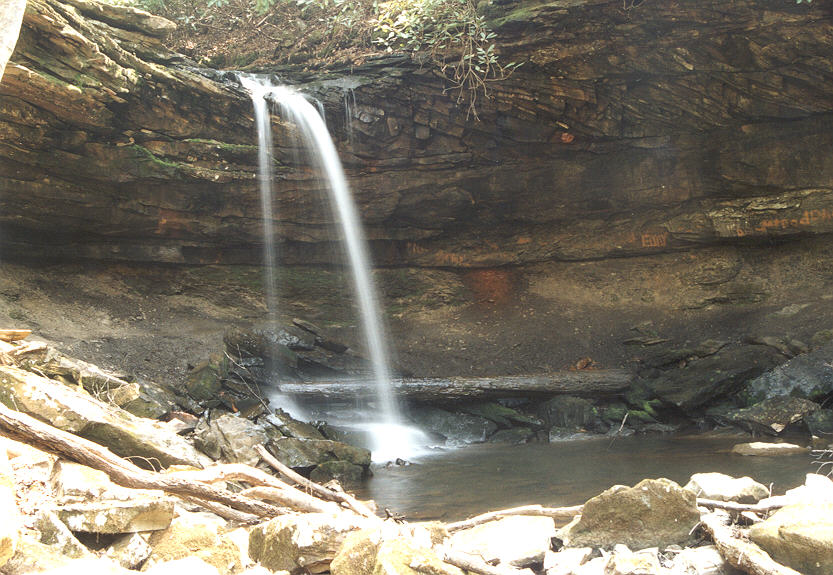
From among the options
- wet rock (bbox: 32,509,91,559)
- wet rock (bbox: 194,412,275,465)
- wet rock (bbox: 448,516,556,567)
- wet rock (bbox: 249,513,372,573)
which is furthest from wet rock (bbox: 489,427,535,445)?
wet rock (bbox: 32,509,91,559)

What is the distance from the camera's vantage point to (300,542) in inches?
125

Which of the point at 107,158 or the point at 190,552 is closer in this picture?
the point at 190,552

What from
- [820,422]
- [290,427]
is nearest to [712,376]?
[820,422]

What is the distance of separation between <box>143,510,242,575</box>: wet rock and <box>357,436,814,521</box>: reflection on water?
2923mm

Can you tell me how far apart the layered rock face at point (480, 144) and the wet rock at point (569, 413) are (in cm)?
553

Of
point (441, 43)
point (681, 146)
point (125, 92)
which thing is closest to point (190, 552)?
point (125, 92)

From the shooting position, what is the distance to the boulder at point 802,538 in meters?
3.08

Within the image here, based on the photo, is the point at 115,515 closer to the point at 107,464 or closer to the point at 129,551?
the point at 129,551

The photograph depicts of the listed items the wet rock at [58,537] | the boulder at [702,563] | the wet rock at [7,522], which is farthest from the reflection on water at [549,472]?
the wet rock at [7,522]

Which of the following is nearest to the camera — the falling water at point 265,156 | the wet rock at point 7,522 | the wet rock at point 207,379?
the wet rock at point 7,522

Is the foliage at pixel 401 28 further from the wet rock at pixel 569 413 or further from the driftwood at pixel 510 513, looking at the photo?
the driftwood at pixel 510 513

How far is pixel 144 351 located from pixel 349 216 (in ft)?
17.1

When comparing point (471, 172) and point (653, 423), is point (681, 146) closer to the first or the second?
point (471, 172)

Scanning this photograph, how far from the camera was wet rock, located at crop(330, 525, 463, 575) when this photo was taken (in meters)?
2.81
